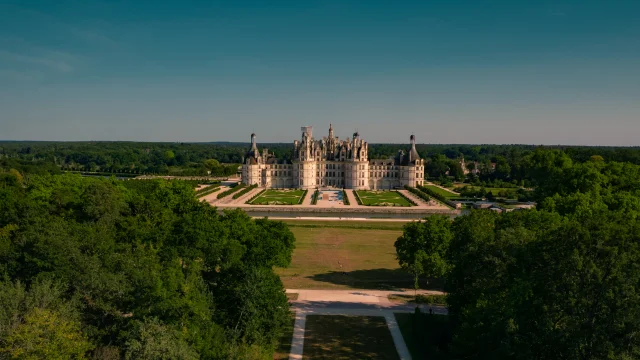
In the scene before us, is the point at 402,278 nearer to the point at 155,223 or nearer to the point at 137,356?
the point at 155,223

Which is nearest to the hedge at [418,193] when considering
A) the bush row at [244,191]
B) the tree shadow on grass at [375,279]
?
the bush row at [244,191]

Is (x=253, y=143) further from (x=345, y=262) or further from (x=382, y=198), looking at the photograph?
(x=345, y=262)

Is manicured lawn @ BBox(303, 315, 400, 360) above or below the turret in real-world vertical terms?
below

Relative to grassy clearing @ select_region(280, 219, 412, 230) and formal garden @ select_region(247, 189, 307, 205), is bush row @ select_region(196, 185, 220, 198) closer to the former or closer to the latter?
formal garden @ select_region(247, 189, 307, 205)

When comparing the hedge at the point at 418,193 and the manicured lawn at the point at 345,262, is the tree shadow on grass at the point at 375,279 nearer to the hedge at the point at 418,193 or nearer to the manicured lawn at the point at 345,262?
the manicured lawn at the point at 345,262

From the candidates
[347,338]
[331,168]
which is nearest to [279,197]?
[331,168]

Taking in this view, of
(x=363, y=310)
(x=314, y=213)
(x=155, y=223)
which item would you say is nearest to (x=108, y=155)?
(x=314, y=213)

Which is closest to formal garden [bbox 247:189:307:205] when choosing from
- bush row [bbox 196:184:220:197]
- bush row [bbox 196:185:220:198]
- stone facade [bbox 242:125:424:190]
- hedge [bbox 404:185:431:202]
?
stone facade [bbox 242:125:424:190]
